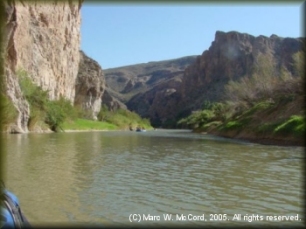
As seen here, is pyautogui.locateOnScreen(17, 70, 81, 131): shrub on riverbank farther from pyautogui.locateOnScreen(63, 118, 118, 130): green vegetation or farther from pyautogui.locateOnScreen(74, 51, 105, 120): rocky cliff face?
pyautogui.locateOnScreen(74, 51, 105, 120): rocky cliff face

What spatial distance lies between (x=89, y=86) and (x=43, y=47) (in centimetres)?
3670

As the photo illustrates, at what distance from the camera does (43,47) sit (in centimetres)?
6438

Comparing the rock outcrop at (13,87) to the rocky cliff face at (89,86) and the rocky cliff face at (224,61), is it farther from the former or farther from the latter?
the rocky cliff face at (224,61)

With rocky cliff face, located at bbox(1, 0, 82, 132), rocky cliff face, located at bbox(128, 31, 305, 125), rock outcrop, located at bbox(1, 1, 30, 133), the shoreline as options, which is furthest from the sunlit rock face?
the shoreline

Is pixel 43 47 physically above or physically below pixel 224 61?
below

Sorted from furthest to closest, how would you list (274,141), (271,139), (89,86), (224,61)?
(224,61), (89,86), (271,139), (274,141)

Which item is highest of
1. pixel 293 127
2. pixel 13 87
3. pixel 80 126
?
pixel 13 87

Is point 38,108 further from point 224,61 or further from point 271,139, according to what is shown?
point 224,61

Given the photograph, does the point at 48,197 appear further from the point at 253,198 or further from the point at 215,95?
the point at 215,95

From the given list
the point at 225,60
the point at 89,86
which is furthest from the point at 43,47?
the point at 225,60

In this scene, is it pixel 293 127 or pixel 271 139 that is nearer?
pixel 293 127

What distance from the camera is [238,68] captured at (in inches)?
6344

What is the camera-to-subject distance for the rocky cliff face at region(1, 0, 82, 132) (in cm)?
4119

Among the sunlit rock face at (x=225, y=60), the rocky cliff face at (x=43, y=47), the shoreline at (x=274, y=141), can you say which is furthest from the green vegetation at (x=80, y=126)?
the sunlit rock face at (x=225, y=60)
